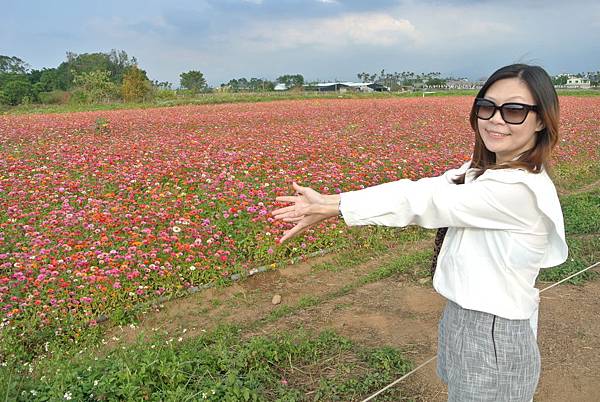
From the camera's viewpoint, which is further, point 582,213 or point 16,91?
point 16,91

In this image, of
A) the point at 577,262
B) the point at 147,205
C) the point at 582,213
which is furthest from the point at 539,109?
the point at 582,213

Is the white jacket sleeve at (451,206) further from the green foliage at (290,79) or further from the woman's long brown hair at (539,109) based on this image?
the green foliage at (290,79)

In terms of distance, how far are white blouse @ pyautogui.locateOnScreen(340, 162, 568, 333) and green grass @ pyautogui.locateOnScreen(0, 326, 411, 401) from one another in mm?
1544

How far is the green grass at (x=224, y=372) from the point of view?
2.54 meters

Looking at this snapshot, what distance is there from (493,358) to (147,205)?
14.6 feet

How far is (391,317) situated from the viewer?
387 centimetres

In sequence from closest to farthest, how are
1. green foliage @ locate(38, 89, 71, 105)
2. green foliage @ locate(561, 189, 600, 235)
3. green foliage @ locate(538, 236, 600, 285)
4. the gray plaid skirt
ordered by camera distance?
the gray plaid skirt, green foliage @ locate(538, 236, 600, 285), green foliage @ locate(561, 189, 600, 235), green foliage @ locate(38, 89, 71, 105)

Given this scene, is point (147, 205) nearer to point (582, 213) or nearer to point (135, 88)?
point (582, 213)

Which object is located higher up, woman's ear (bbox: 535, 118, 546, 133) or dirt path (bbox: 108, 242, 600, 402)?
woman's ear (bbox: 535, 118, 546, 133)

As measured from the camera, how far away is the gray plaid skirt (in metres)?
1.52

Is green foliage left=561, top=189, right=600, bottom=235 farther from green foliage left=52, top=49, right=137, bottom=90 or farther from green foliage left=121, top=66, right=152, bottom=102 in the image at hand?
green foliage left=52, top=49, right=137, bottom=90

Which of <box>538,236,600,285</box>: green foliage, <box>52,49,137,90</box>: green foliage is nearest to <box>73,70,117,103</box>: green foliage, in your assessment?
<box>52,49,137,90</box>: green foliage

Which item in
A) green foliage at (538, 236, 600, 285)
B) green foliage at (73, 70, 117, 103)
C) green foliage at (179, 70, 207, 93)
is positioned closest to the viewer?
green foliage at (538, 236, 600, 285)

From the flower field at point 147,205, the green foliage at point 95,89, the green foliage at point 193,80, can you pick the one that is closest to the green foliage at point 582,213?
the flower field at point 147,205
